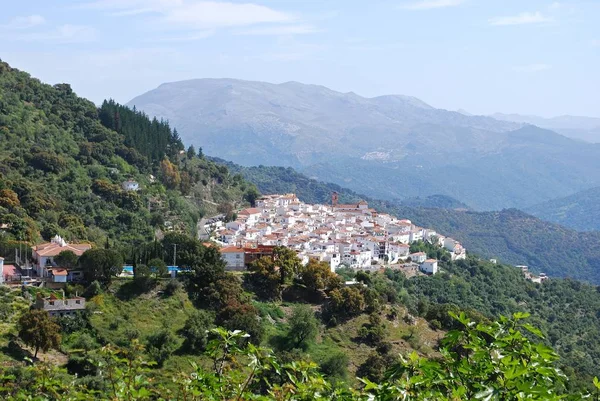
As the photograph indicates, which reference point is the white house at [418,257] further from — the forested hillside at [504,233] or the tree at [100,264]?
the forested hillside at [504,233]

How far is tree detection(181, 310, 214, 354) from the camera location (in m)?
21.3

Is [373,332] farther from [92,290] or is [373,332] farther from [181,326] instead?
[92,290]

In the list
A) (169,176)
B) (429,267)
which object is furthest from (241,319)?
(169,176)

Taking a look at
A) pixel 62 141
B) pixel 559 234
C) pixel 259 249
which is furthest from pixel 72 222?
pixel 559 234

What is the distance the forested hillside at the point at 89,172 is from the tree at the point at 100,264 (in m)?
5.35

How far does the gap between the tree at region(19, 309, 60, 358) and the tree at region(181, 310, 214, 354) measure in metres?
3.79

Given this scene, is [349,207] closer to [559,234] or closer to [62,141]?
[62,141]

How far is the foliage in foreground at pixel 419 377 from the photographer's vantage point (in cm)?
455

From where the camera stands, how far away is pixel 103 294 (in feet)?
76.6

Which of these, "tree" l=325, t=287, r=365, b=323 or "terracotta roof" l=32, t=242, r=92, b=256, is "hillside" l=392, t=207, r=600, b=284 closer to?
"tree" l=325, t=287, r=365, b=323

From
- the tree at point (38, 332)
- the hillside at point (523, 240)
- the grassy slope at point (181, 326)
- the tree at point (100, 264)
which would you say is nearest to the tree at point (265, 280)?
the grassy slope at point (181, 326)

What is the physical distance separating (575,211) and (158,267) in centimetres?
16308

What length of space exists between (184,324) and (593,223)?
155m

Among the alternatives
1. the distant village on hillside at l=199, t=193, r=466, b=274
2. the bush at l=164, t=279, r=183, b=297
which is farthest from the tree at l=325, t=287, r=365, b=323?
the distant village on hillside at l=199, t=193, r=466, b=274
